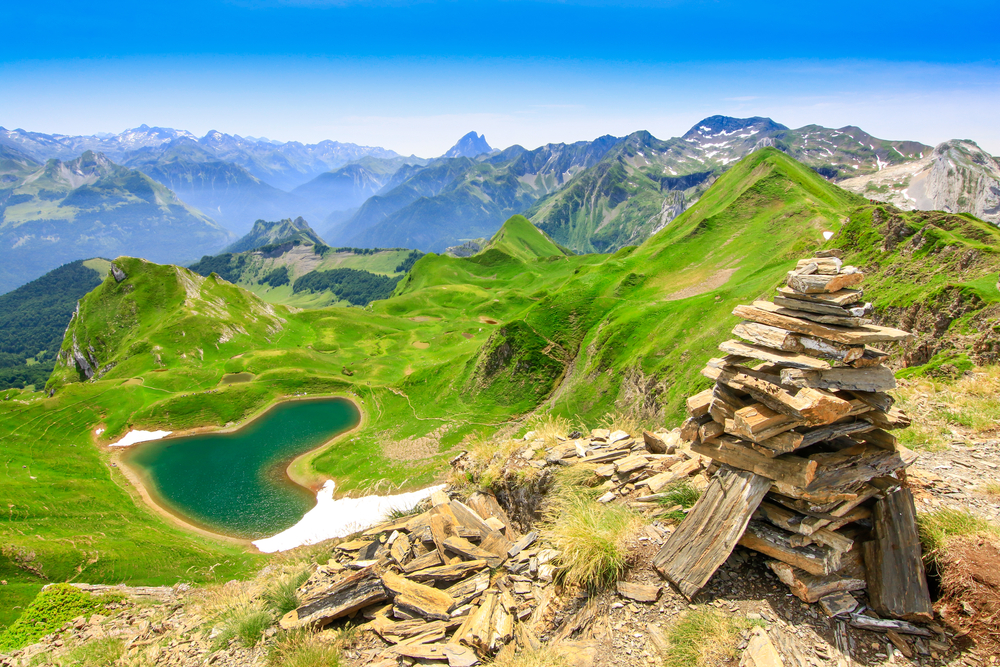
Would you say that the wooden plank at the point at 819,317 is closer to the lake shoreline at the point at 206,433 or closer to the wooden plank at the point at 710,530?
the wooden plank at the point at 710,530

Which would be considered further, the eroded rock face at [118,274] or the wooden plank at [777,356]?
the eroded rock face at [118,274]

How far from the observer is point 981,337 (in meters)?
22.4

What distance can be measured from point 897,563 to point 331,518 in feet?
184

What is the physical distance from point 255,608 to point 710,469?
13515 millimetres

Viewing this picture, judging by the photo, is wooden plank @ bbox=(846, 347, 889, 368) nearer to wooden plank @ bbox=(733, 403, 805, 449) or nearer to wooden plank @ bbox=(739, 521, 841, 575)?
wooden plank @ bbox=(733, 403, 805, 449)

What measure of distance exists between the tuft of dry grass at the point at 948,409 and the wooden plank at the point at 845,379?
707 cm

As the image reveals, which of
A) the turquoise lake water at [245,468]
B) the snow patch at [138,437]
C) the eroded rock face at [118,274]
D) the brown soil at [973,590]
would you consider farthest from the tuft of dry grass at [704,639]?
the eroded rock face at [118,274]

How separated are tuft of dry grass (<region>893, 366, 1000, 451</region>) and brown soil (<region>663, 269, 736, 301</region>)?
45869 millimetres

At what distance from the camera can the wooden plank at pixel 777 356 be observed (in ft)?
27.6

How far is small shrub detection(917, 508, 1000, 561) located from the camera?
326 inches

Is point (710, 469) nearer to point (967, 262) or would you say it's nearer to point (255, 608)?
point (255, 608)

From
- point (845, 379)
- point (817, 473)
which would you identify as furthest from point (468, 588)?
point (845, 379)

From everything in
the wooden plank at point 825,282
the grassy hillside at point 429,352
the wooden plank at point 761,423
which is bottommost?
the grassy hillside at point 429,352

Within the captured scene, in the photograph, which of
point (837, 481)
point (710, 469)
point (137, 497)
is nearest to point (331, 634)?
point (710, 469)
